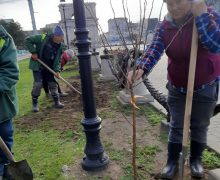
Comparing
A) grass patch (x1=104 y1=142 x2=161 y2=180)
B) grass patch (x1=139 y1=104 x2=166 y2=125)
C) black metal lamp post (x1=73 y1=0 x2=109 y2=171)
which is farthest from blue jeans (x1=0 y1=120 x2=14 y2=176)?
grass patch (x1=139 y1=104 x2=166 y2=125)

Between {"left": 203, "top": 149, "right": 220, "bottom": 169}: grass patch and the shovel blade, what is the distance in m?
1.90

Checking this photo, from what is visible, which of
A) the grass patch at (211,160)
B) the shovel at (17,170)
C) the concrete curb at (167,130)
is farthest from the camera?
the grass patch at (211,160)

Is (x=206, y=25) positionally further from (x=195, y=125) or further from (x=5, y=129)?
(x=5, y=129)

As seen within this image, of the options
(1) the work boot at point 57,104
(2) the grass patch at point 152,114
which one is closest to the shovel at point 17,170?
(2) the grass patch at point 152,114

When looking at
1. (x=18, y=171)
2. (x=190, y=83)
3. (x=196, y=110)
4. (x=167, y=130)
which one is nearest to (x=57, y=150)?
(x=18, y=171)

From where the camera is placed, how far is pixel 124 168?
3459 mm

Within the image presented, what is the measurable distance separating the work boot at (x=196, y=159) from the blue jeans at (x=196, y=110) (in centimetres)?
7

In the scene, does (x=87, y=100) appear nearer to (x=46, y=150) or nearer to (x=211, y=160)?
(x=46, y=150)

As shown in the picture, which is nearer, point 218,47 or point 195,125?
point 218,47

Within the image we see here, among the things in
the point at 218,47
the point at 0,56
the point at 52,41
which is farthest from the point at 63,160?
the point at 52,41

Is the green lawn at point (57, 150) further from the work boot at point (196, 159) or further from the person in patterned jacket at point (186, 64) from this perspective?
the person in patterned jacket at point (186, 64)

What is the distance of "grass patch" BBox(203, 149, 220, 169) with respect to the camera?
10.9 feet

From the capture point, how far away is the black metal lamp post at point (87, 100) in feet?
10.2

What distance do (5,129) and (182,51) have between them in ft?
6.08
